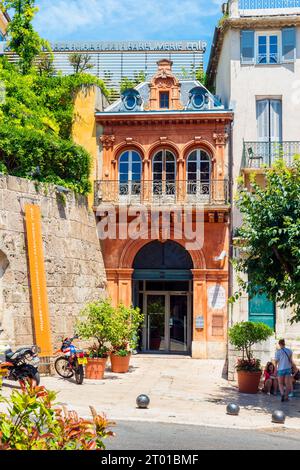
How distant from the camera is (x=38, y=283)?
16.0 meters

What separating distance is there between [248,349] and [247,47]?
483 inches

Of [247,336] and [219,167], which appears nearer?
[247,336]

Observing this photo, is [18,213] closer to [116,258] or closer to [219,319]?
[116,258]

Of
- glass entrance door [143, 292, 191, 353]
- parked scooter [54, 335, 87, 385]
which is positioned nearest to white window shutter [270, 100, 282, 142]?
glass entrance door [143, 292, 191, 353]

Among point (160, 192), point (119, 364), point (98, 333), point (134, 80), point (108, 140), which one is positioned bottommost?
point (119, 364)

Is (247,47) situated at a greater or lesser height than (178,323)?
greater

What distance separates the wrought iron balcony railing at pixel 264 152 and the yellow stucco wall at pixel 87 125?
18.9 ft

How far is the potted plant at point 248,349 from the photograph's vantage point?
14.1 metres

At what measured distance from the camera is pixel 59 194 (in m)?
18.4

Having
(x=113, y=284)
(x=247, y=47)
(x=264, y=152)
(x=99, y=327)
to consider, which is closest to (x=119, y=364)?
(x=99, y=327)

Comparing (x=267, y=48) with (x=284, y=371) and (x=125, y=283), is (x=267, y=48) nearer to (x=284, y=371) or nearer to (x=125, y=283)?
(x=125, y=283)

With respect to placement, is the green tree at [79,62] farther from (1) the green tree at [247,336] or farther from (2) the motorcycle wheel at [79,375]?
(2) the motorcycle wheel at [79,375]

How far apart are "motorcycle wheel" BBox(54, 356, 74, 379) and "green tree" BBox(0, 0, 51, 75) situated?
14.1 metres

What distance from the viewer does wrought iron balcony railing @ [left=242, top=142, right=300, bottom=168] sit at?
20.8m
